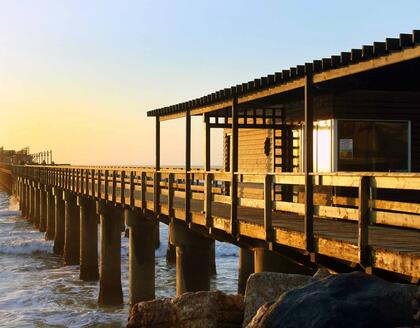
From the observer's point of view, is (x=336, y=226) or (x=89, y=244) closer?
(x=336, y=226)

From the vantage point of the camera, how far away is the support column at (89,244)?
2112cm

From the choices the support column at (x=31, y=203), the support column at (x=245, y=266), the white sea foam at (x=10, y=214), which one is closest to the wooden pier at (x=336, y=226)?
the support column at (x=245, y=266)

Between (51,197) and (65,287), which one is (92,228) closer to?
(65,287)

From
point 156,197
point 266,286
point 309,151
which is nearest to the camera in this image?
point 266,286

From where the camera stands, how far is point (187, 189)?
1214 cm

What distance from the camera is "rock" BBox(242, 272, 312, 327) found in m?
7.29

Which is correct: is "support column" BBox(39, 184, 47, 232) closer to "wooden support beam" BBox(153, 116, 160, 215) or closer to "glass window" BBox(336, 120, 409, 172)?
"wooden support beam" BBox(153, 116, 160, 215)

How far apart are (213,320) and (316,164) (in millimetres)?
6205

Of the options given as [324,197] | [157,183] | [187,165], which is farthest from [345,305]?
[157,183]

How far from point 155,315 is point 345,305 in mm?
3569

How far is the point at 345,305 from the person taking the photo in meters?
5.48

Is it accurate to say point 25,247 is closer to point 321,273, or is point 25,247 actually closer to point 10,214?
point 10,214

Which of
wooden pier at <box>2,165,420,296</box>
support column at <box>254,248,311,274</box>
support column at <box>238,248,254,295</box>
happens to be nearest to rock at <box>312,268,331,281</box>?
wooden pier at <box>2,165,420,296</box>

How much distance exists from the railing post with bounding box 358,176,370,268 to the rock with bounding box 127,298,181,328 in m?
2.87
